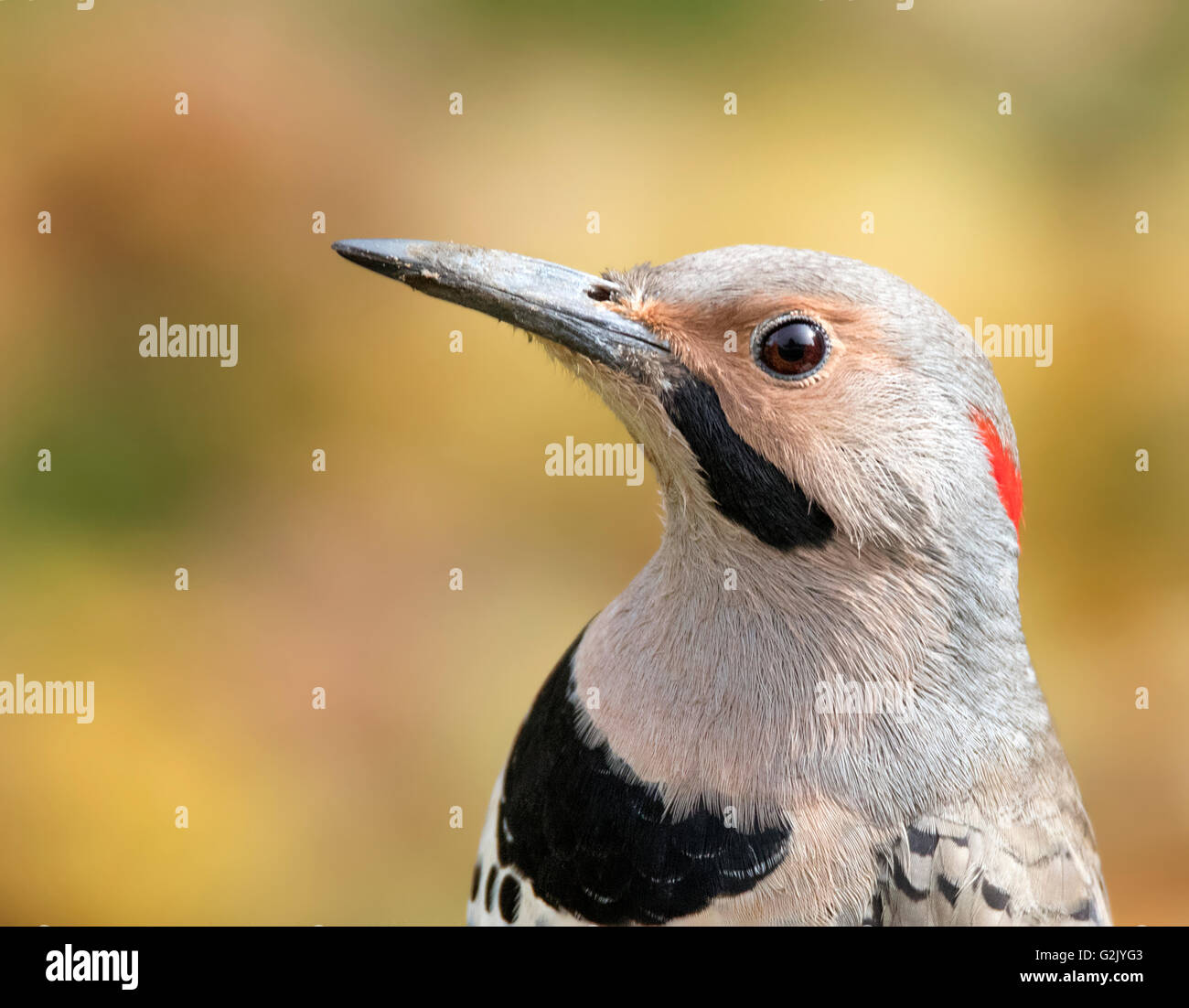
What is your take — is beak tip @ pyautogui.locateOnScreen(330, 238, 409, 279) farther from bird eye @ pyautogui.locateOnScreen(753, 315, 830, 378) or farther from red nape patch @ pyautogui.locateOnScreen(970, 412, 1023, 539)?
red nape patch @ pyautogui.locateOnScreen(970, 412, 1023, 539)

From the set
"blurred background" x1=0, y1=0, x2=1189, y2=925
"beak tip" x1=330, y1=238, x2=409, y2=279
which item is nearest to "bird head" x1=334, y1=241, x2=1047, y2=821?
"beak tip" x1=330, y1=238, x2=409, y2=279

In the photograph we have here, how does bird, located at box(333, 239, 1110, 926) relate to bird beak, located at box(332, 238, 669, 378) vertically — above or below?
below

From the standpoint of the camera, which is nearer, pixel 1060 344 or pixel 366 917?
pixel 366 917

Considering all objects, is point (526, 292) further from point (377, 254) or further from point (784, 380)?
point (784, 380)

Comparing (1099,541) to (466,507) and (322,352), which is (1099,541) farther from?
(322,352)

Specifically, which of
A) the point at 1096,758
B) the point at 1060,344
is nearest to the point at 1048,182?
the point at 1060,344

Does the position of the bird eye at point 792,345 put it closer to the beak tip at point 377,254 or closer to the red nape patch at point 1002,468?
the red nape patch at point 1002,468

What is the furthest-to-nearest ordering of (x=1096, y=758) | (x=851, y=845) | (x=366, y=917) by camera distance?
(x=1096, y=758), (x=366, y=917), (x=851, y=845)
